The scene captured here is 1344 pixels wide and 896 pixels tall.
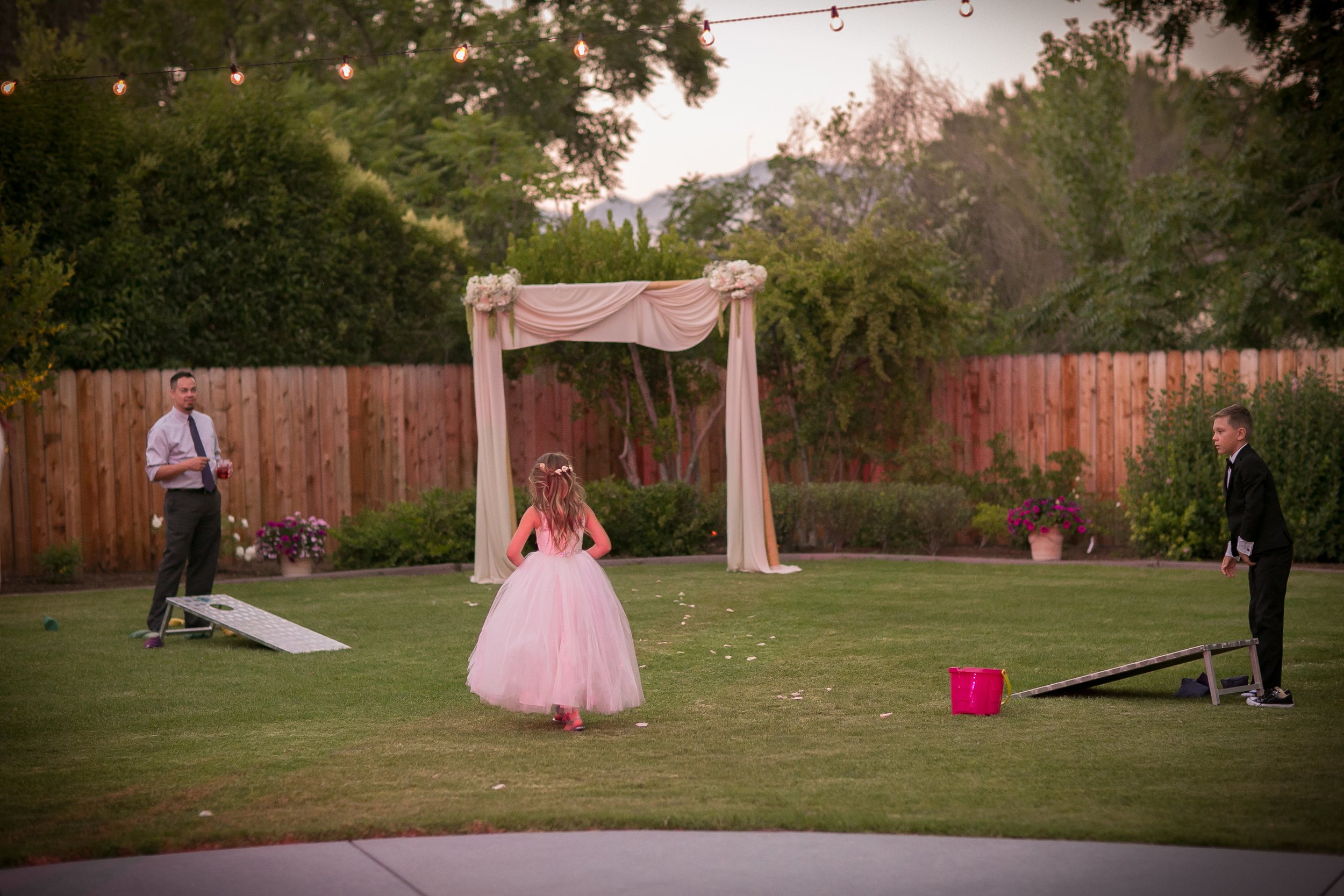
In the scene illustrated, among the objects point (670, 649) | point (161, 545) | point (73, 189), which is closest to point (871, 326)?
point (670, 649)

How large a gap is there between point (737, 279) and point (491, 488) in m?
3.23

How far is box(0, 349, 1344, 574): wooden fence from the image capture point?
14117mm

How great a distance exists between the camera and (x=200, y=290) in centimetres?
1612

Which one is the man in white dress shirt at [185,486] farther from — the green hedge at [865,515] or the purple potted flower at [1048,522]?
the purple potted flower at [1048,522]

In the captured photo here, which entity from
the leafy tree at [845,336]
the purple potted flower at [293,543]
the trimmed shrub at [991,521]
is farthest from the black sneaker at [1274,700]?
the purple potted flower at [293,543]

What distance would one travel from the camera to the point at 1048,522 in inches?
562

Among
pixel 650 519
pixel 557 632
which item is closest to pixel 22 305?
pixel 650 519

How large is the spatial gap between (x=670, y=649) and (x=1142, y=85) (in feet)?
110

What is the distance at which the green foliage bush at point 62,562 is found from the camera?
13430mm

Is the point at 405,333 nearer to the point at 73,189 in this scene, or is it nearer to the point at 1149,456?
the point at 73,189

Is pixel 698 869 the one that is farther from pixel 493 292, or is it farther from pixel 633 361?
pixel 633 361

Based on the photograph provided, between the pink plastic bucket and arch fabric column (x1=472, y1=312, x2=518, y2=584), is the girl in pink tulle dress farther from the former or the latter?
arch fabric column (x1=472, y1=312, x2=518, y2=584)

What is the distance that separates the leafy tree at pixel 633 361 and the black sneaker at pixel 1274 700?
9.37 meters

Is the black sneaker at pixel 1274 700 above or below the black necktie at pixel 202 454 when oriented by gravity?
below
